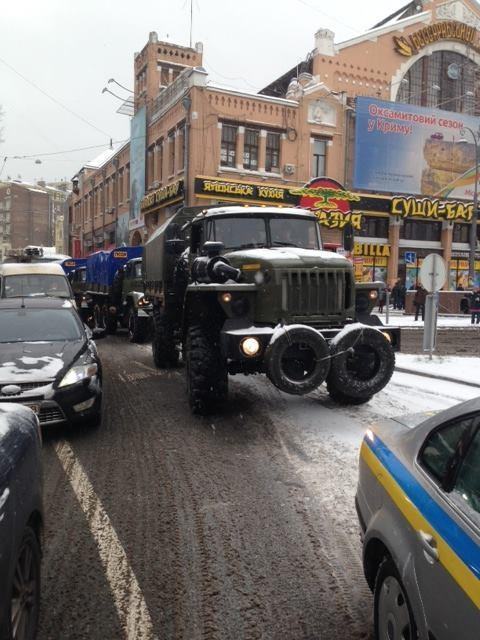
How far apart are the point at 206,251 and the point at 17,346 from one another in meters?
2.58

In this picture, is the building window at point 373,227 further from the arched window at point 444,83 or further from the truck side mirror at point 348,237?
the truck side mirror at point 348,237

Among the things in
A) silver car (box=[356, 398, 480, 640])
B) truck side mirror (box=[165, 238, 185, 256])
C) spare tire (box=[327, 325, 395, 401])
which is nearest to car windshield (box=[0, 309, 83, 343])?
truck side mirror (box=[165, 238, 185, 256])

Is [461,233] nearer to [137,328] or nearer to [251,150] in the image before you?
[251,150]

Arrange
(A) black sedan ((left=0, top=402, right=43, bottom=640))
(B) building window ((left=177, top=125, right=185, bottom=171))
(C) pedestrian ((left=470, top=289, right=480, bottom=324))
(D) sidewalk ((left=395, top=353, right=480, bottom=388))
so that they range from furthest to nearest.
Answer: (B) building window ((left=177, top=125, right=185, bottom=171)) → (C) pedestrian ((left=470, top=289, right=480, bottom=324)) → (D) sidewalk ((left=395, top=353, right=480, bottom=388)) → (A) black sedan ((left=0, top=402, right=43, bottom=640))

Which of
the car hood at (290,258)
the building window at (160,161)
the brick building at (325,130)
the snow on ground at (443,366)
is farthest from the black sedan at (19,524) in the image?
the building window at (160,161)

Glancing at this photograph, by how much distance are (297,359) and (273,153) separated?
25.1 metres

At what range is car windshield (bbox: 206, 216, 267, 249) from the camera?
781cm

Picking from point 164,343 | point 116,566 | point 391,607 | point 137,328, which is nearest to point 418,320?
point 137,328

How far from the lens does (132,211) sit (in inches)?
1462

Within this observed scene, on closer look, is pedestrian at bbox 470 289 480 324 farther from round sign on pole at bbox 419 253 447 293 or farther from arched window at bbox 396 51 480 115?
arched window at bbox 396 51 480 115

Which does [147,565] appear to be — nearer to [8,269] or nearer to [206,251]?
[206,251]

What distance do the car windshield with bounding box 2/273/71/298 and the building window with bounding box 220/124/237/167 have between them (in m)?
16.7

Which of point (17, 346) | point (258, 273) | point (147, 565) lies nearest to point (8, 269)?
point (17, 346)

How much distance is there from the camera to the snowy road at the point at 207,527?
2967 mm
